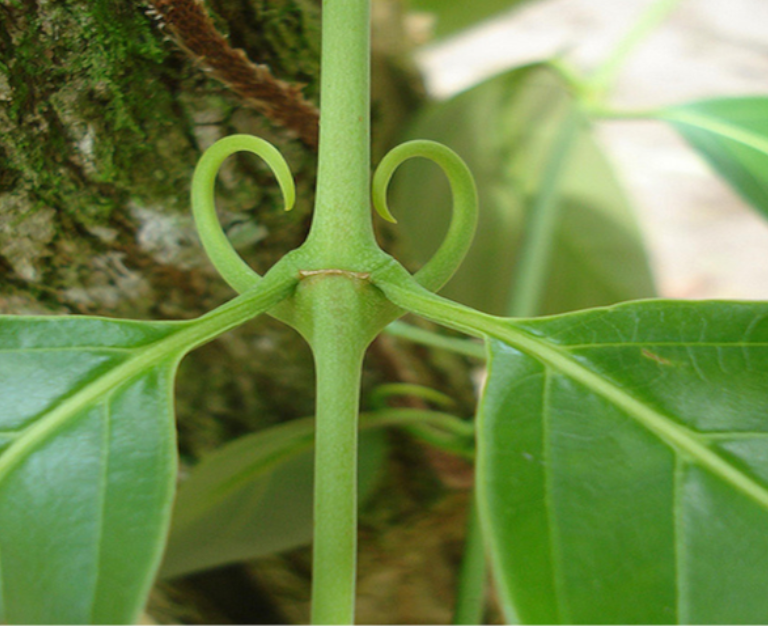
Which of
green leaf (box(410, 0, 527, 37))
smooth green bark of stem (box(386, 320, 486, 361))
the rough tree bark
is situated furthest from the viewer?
green leaf (box(410, 0, 527, 37))

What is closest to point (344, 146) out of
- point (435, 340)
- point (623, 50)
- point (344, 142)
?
point (344, 142)

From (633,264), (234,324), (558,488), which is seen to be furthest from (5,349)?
(633,264)

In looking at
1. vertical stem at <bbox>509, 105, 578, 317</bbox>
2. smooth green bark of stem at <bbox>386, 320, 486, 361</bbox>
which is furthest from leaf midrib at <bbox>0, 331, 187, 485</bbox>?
vertical stem at <bbox>509, 105, 578, 317</bbox>

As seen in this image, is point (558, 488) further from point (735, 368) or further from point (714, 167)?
point (714, 167)

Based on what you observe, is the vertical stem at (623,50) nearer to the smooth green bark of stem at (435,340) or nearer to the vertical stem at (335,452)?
the smooth green bark of stem at (435,340)

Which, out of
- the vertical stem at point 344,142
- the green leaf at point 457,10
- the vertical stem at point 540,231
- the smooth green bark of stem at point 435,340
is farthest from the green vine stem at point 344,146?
the green leaf at point 457,10

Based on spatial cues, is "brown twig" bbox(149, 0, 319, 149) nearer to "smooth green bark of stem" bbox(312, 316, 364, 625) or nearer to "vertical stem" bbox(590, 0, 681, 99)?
"smooth green bark of stem" bbox(312, 316, 364, 625)

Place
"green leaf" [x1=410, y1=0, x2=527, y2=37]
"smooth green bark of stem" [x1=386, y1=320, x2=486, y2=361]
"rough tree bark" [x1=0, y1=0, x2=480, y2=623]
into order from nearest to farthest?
1. "rough tree bark" [x1=0, y1=0, x2=480, y2=623]
2. "smooth green bark of stem" [x1=386, y1=320, x2=486, y2=361]
3. "green leaf" [x1=410, y1=0, x2=527, y2=37]

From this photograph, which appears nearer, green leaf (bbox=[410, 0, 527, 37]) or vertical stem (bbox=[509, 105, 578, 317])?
vertical stem (bbox=[509, 105, 578, 317])
